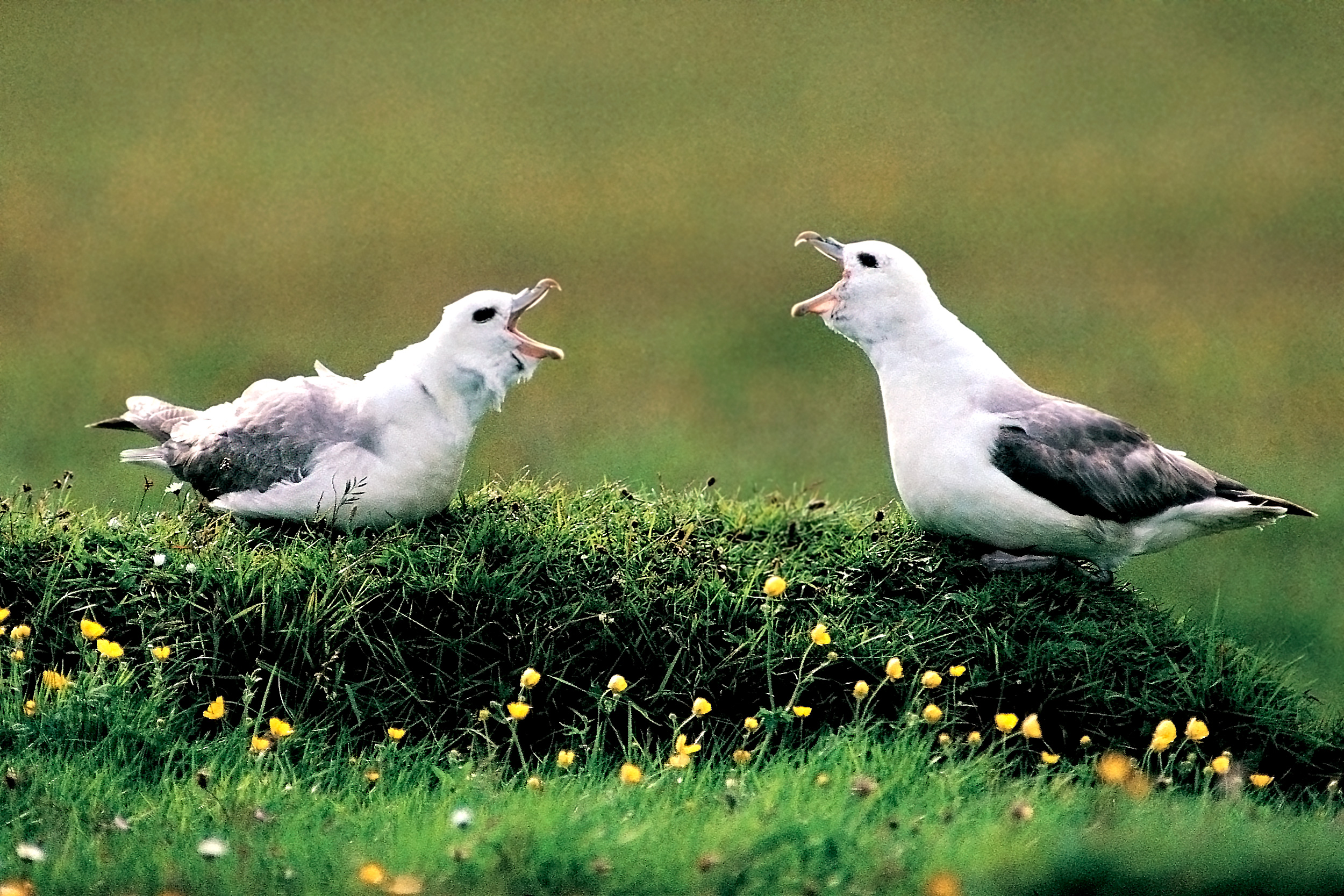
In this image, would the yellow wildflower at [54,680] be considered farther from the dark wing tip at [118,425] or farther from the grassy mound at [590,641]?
the dark wing tip at [118,425]

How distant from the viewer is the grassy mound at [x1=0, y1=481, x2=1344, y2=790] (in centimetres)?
610

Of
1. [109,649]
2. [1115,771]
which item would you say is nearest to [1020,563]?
[1115,771]

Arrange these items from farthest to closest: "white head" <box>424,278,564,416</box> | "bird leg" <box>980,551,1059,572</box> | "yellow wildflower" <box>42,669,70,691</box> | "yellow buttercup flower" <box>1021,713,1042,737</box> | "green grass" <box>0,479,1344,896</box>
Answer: "bird leg" <box>980,551,1059,572</box> < "white head" <box>424,278,564,416</box> < "yellow wildflower" <box>42,669,70,691</box> < "yellow buttercup flower" <box>1021,713,1042,737</box> < "green grass" <box>0,479,1344,896</box>

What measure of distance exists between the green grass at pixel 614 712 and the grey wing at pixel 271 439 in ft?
0.73

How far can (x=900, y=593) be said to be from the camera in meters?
6.68

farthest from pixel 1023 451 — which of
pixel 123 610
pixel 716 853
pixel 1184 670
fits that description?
pixel 123 610

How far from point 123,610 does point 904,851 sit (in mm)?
3032

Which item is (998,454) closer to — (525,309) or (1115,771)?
(1115,771)

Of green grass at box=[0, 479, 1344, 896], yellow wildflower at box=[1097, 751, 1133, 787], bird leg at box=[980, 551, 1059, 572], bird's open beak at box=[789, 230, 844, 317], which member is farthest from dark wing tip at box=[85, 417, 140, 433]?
yellow wildflower at box=[1097, 751, 1133, 787]

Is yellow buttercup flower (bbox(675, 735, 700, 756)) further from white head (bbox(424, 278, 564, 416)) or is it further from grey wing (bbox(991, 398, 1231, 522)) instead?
grey wing (bbox(991, 398, 1231, 522))

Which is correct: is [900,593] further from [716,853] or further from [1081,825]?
[716,853]

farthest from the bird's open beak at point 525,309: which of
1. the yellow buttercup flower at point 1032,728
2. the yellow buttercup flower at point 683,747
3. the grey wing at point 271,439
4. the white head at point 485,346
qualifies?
the yellow buttercup flower at point 1032,728

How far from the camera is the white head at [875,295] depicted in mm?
6570

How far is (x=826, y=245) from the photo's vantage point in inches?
264
